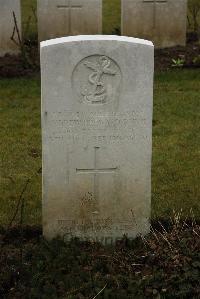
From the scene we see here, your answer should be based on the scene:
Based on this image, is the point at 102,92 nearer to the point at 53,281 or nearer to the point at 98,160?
the point at 98,160

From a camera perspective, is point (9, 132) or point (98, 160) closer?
point (98, 160)

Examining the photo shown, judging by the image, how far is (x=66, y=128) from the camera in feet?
15.9

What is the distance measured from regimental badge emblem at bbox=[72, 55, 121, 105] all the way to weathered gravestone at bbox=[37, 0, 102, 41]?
575 centimetres

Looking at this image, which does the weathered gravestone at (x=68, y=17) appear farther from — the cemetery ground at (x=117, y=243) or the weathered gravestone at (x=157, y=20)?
the cemetery ground at (x=117, y=243)

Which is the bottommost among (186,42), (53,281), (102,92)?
(53,281)

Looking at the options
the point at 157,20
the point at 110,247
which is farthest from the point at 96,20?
the point at 110,247

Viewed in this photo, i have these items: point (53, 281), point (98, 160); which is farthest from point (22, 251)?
point (98, 160)

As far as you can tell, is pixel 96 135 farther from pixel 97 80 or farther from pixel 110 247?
pixel 110 247

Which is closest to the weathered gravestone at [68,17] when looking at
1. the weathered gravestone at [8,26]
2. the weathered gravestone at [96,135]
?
the weathered gravestone at [8,26]

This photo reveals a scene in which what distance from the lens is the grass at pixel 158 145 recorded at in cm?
583

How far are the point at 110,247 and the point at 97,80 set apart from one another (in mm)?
1244

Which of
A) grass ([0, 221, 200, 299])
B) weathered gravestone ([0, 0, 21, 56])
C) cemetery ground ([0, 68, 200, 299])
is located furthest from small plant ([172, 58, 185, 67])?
grass ([0, 221, 200, 299])

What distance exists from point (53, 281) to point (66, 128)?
3.49 ft

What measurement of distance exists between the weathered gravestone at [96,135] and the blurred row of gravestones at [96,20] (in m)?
5.47
